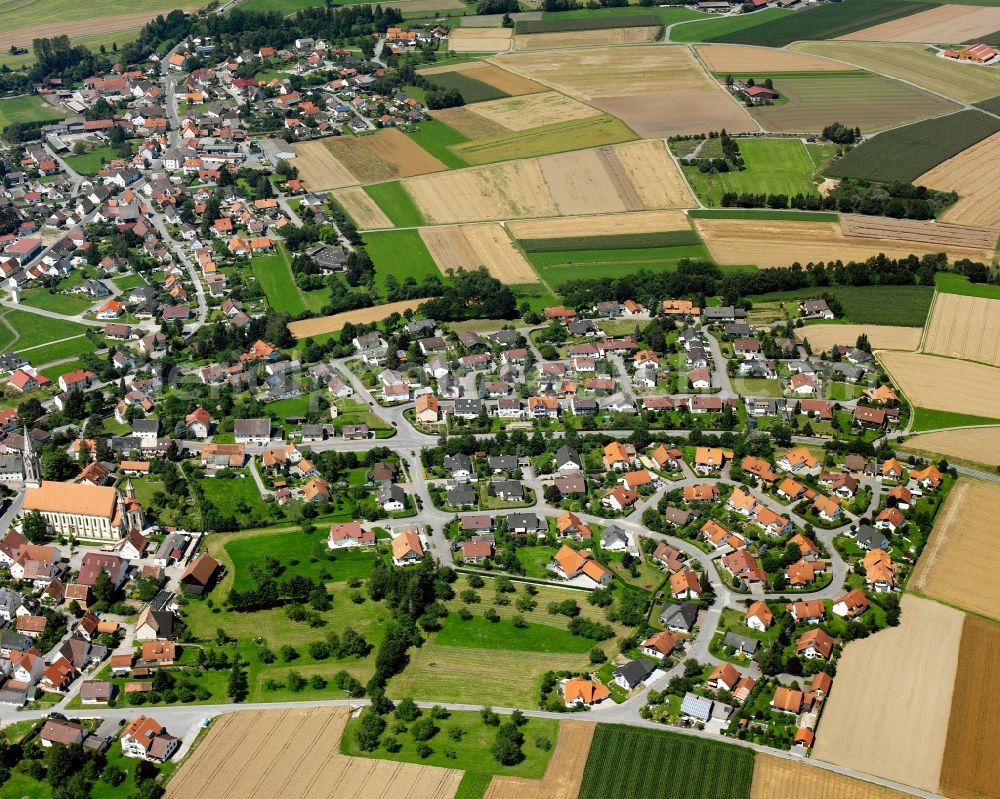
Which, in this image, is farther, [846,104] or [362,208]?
[846,104]

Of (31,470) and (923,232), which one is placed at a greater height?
(923,232)

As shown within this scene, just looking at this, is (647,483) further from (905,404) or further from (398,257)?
(398,257)

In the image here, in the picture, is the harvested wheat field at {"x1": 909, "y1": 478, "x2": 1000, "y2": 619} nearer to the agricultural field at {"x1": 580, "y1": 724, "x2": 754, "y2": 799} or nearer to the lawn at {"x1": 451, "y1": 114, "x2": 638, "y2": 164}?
the agricultural field at {"x1": 580, "y1": 724, "x2": 754, "y2": 799}

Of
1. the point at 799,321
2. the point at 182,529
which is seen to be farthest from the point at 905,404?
the point at 182,529

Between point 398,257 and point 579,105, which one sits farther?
point 579,105

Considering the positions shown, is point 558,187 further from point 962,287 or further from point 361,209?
point 962,287

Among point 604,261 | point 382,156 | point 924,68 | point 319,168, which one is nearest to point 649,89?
point 924,68

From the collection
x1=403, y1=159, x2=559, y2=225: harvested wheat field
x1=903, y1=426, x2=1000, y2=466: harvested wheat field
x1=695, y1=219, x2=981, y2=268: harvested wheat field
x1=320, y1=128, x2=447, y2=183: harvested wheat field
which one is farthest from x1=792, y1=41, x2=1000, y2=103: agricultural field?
x1=903, y1=426, x2=1000, y2=466: harvested wheat field
